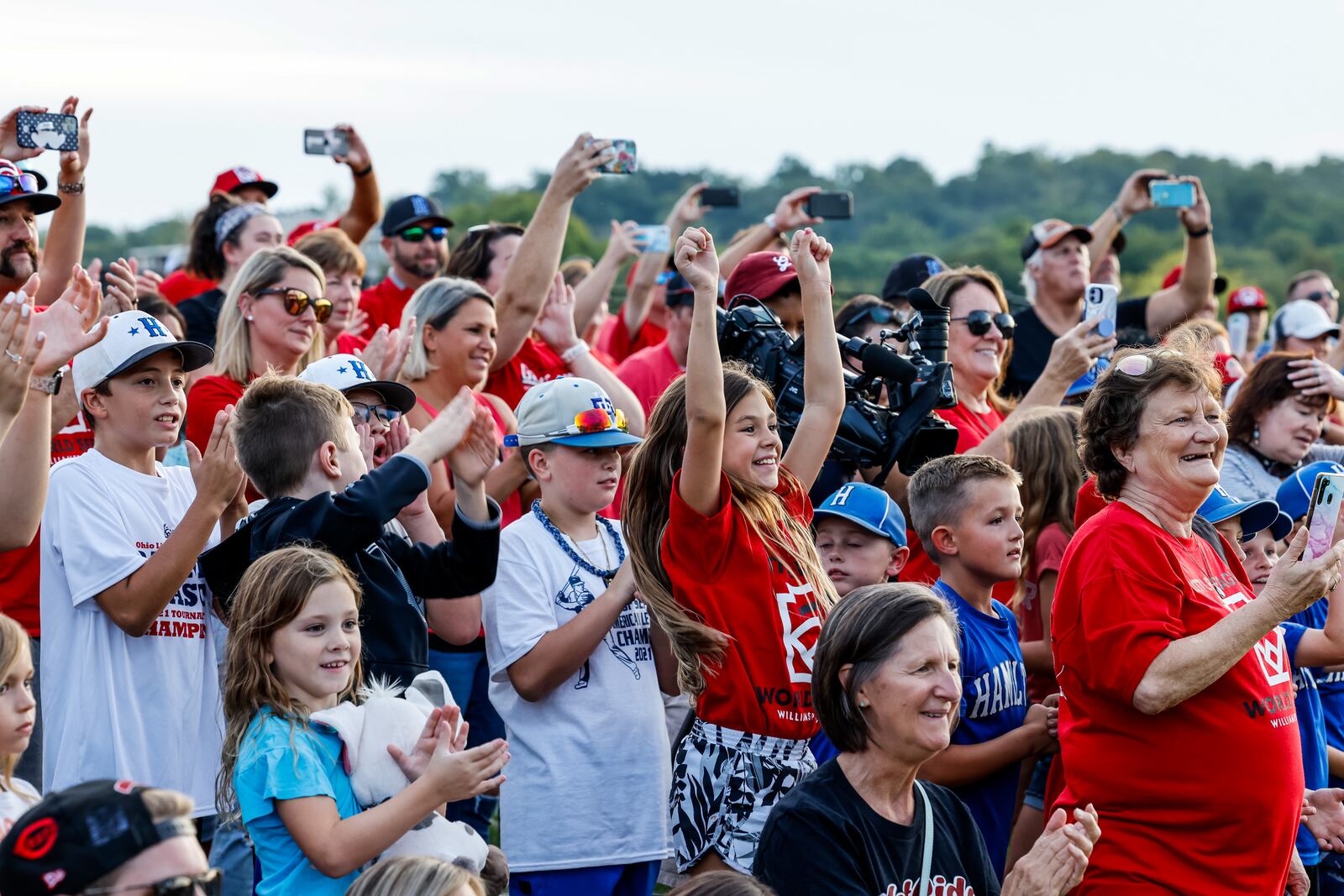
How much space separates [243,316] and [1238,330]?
680 centimetres

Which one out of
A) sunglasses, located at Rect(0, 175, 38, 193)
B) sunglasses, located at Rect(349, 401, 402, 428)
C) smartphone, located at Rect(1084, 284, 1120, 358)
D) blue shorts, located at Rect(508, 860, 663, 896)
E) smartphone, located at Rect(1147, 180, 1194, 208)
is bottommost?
blue shorts, located at Rect(508, 860, 663, 896)

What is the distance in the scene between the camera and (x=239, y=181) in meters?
7.80

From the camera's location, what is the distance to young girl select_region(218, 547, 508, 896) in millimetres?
3252

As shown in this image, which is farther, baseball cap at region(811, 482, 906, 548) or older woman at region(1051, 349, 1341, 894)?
baseball cap at region(811, 482, 906, 548)

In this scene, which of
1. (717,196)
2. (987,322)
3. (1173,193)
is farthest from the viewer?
(717,196)

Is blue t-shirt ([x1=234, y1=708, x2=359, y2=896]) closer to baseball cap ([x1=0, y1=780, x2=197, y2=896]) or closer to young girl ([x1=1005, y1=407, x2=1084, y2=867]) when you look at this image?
baseball cap ([x1=0, y1=780, x2=197, y2=896])

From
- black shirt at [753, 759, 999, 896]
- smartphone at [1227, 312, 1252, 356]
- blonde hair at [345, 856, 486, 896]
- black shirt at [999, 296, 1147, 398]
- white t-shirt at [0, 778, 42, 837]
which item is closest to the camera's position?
blonde hair at [345, 856, 486, 896]

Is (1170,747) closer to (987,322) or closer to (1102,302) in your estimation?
(987,322)

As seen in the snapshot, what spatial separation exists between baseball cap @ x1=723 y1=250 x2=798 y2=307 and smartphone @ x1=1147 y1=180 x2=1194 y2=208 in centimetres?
320

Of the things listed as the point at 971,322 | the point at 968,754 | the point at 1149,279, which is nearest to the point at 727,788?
the point at 968,754

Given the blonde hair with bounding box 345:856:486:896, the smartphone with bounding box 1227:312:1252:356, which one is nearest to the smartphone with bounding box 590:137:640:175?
the blonde hair with bounding box 345:856:486:896

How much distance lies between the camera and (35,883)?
2.36 metres

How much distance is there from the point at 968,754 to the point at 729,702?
2.37 ft

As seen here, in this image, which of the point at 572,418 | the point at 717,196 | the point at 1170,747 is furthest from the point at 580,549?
the point at 717,196
